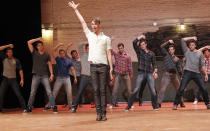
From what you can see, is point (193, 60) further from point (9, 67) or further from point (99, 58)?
point (9, 67)

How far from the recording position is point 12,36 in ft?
30.1

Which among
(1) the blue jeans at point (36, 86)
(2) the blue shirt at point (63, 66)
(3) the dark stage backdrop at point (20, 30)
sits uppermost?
(3) the dark stage backdrop at point (20, 30)

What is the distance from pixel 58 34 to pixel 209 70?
5.31 m

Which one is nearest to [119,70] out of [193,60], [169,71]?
[169,71]

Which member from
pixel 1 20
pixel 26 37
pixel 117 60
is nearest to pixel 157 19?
pixel 117 60

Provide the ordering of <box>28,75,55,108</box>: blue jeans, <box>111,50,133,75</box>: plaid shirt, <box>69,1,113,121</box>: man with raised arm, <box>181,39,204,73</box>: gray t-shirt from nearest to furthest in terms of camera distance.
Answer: <box>69,1,113,121</box>: man with raised arm < <box>181,39,204,73</box>: gray t-shirt < <box>28,75,55,108</box>: blue jeans < <box>111,50,133,75</box>: plaid shirt

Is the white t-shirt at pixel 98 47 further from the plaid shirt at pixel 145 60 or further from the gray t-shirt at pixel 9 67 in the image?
the gray t-shirt at pixel 9 67

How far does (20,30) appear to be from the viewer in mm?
9320

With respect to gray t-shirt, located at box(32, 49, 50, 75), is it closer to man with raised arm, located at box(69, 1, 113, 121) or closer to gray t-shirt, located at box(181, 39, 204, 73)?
man with raised arm, located at box(69, 1, 113, 121)

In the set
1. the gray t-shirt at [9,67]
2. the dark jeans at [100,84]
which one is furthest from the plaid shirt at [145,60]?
the gray t-shirt at [9,67]

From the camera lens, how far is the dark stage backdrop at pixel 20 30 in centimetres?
902

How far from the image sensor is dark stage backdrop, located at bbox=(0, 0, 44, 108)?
9.02 metres

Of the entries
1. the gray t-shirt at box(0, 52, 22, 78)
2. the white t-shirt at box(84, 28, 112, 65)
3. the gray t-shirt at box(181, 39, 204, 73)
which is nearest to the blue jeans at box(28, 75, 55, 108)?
the gray t-shirt at box(0, 52, 22, 78)

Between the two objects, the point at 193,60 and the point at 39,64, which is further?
the point at 39,64
